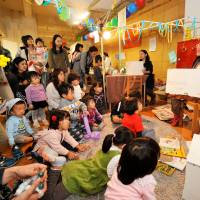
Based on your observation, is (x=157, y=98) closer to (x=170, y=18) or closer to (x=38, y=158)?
(x=170, y=18)

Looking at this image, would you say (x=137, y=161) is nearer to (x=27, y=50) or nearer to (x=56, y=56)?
(x=56, y=56)

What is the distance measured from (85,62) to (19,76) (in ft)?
4.47

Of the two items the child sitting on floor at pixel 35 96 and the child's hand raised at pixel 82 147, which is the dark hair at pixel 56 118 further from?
the child sitting on floor at pixel 35 96

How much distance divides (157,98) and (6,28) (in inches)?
187

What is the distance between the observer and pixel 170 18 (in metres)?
3.68

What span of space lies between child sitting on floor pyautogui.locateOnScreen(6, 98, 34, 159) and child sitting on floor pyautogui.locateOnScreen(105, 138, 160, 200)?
4.48 feet

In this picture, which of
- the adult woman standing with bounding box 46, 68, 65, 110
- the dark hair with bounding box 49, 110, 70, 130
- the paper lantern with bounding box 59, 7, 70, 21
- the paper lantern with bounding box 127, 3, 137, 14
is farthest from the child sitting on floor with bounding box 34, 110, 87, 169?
the paper lantern with bounding box 127, 3, 137, 14

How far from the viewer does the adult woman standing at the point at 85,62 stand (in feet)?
11.4

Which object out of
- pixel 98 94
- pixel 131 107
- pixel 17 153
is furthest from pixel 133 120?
pixel 17 153

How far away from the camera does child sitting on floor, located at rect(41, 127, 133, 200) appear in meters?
1.21

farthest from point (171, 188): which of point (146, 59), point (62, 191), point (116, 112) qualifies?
point (146, 59)

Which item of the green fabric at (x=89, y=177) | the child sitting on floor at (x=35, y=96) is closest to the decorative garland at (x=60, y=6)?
the child sitting on floor at (x=35, y=96)

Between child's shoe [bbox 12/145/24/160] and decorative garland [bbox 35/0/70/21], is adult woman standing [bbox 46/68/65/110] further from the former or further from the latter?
decorative garland [bbox 35/0/70/21]

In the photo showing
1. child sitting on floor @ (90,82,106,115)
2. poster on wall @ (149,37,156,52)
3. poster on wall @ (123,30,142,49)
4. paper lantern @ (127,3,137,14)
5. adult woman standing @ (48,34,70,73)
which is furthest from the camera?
poster on wall @ (123,30,142,49)
